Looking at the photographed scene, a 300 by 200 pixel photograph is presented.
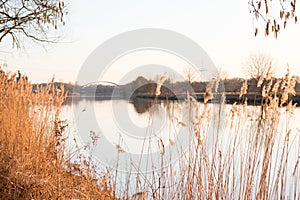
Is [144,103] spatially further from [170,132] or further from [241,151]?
[241,151]

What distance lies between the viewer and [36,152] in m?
3.12

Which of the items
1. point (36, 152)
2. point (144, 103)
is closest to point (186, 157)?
point (144, 103)

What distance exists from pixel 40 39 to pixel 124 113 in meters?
5.48

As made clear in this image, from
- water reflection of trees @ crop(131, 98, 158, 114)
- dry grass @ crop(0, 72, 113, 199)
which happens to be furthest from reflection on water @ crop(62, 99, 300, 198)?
dry grass @ crop(0, 72, 113, 199)

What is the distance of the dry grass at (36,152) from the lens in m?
2.62

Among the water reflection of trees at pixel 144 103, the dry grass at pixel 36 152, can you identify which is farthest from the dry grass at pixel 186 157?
the water reflection of trees at pixel 144 103

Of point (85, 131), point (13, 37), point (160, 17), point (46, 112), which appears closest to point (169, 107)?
point (46, 112)

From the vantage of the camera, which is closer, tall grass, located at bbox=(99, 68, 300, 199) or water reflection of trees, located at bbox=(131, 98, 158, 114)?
tall grass, located at bbox=(99, 68, 300, 199)

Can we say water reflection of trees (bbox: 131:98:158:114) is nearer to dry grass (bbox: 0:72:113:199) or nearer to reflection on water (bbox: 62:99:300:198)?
reflection on water (bbox: 62:99:300:198)

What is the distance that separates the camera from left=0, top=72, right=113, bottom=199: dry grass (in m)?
2.62

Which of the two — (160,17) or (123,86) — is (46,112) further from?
(160,17)

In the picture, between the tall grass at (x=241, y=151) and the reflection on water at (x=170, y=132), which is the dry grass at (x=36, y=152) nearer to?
the reflection on water at (x=170, y=132)

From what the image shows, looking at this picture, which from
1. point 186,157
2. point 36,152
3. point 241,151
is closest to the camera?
point 241,151

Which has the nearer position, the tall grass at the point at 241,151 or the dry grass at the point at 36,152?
the tall grass at the point at 241,151
